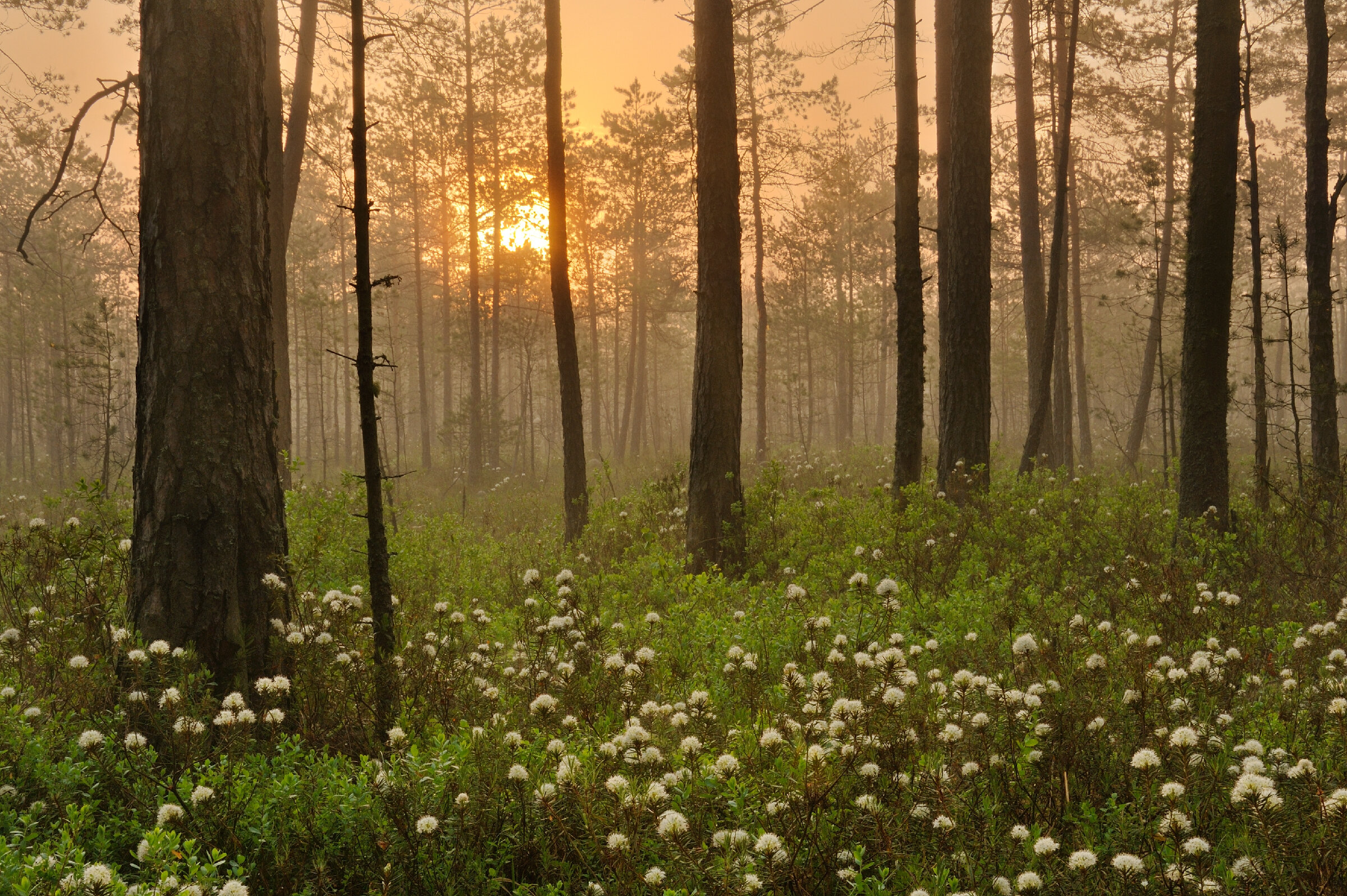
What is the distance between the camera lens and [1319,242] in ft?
32.1

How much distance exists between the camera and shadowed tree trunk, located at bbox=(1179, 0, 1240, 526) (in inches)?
285

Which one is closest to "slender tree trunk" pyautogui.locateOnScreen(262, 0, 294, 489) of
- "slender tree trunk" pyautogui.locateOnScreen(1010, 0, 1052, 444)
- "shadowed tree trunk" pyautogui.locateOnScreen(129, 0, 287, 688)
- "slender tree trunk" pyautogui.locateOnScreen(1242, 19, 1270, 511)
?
"shadowed tree trunk" pyautogui.locateOnScreen(129, 0, 287, 688)

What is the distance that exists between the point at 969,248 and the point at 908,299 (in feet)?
3.24

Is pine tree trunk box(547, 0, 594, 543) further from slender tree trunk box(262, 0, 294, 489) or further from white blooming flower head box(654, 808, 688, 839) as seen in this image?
white blooming flower head box(654, 808, 688, 839)

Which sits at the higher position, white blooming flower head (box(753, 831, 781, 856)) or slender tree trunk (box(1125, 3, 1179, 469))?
slender tree trunk (box(1125, 3, 1179, 469))

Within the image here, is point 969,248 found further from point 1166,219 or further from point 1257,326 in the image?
point 1166,219

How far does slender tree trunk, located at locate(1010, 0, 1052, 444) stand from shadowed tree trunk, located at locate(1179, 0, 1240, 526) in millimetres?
6815

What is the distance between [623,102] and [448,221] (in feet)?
27.1

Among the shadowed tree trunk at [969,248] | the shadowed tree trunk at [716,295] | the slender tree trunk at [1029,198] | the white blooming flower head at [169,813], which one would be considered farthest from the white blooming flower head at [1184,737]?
the slender tree trunk at [1029,198]

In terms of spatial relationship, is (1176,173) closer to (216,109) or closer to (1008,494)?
(1008,494)

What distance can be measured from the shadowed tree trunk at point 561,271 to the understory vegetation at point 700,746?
5011 millimetres

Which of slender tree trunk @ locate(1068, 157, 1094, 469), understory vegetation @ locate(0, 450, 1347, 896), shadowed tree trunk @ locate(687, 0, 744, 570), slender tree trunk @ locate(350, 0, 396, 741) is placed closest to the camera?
understory vegetation @ locate(0, 450, 1347, 896)

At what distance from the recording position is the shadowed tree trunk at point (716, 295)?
7.92 meters

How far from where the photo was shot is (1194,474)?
752 centimetres
